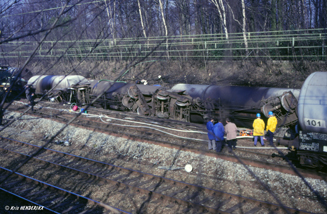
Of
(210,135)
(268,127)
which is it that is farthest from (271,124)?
(210,135)

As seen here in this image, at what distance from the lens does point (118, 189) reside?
26.2 feet

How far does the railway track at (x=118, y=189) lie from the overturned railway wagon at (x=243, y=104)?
2.97 metres

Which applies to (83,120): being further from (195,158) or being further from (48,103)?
(195,158)

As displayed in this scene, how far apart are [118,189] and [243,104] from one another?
276 inches

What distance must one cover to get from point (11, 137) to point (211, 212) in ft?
39.3

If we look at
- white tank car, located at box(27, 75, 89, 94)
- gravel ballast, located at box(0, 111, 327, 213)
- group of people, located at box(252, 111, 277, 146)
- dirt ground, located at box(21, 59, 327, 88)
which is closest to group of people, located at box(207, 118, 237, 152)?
gravel ballast, located at box(0, 111, 327, 213)

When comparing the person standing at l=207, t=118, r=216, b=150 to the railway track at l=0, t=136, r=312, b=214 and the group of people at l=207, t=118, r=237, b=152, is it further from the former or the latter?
the railway track at l=0, t=136, r=312, b=214

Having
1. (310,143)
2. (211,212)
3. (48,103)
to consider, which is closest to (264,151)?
(310,143)

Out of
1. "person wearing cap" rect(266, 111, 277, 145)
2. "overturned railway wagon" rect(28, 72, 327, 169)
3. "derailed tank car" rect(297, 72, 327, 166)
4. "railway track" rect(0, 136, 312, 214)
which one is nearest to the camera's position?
"railway track" rect(0, 136, 312, 214)

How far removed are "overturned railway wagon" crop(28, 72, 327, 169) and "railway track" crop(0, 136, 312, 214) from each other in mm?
2965

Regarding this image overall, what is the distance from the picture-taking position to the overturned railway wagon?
821 cm

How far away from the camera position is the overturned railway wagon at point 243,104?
8.21 metres

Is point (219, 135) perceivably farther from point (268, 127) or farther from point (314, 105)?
point (314, 105)

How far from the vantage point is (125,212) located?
21.6 feet
